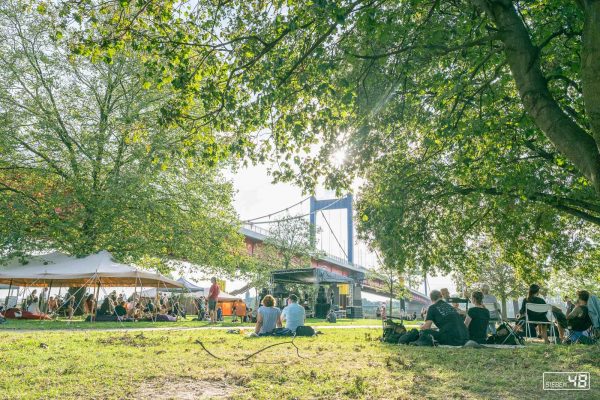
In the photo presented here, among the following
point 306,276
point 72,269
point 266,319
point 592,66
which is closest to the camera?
point 592,66

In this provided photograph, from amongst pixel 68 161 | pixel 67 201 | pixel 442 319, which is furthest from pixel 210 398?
pixel 68 161

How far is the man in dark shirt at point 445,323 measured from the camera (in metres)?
8.40

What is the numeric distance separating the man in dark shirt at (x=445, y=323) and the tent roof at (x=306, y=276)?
14.7 meters

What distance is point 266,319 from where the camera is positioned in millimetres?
10516

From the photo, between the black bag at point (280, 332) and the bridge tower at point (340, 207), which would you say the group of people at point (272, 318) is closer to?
the black bag at point (280, 332)

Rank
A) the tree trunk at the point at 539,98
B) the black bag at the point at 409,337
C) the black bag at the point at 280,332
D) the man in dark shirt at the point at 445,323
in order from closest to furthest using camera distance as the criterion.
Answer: the tree trunk at the point at 539,98, the man in dark shirt at the point at 445,323, the black bag at the point at 409,337, the black bag at the point at 280,332

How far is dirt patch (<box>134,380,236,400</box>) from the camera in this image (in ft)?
12.9

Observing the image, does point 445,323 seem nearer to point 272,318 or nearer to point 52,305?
point 272,318

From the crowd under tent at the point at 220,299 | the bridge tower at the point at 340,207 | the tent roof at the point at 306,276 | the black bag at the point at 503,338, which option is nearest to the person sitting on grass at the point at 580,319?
the black bag at the point at 503,338

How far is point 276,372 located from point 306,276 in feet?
62.4

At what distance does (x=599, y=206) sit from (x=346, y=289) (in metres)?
24.2

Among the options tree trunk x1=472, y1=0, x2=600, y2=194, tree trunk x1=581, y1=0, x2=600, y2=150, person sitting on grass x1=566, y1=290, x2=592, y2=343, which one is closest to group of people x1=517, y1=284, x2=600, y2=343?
person sitting on grass x1=566, y1=290, x2=592, y2=343

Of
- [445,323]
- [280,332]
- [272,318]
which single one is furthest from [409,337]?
[272,318]

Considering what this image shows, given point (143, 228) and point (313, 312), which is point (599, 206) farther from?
point (313, 312)
